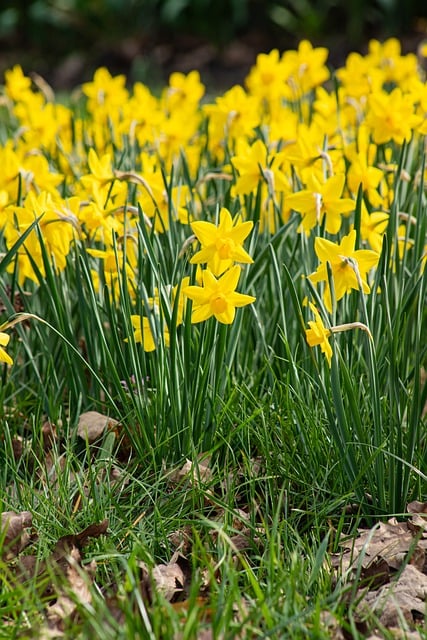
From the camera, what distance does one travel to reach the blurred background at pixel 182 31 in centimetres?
941

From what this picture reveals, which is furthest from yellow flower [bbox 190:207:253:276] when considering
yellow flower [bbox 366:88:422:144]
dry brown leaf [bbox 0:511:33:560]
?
yellow flower [bbox 366:88:422:144]

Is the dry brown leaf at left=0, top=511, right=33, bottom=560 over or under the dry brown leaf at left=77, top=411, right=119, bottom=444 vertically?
under

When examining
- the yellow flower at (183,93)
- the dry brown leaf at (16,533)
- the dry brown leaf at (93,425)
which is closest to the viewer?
the dry brown leaf at (16,533)

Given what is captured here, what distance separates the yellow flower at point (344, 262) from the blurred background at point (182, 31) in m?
7.44

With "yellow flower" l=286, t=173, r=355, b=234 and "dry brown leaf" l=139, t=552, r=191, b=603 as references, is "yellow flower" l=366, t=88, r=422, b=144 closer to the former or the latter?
"yellow flower" l=286, t=173, r=355, b=234

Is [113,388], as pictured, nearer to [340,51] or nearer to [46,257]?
[46,257]

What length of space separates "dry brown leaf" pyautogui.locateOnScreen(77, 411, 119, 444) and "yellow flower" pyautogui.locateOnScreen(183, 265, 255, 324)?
559 millimetres

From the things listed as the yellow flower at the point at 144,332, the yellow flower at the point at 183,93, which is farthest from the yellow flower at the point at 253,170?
the yellow flower at the point at 183,93

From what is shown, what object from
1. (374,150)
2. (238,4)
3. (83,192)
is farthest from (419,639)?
(238,4)

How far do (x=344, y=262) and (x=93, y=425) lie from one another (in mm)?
866

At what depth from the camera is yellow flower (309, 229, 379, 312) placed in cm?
195

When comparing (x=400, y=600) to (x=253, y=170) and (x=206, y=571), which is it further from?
(x=253, y=170)

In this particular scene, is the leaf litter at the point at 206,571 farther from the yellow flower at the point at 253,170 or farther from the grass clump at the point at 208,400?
the yellow flower at the point at 253,170

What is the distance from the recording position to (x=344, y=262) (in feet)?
6.49
